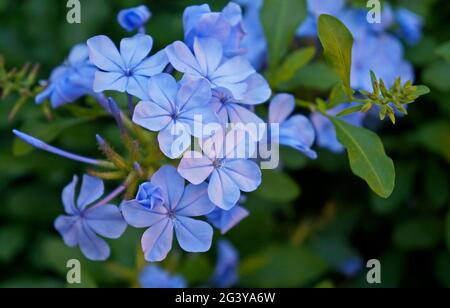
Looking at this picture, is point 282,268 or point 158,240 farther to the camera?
point 282,268

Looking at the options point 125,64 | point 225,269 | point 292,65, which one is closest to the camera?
point 125,64

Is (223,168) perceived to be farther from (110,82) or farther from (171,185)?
(110,82)

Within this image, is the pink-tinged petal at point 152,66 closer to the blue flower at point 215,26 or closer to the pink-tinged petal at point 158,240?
the blue flower at point 215,26

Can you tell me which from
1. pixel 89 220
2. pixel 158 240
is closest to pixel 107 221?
pixel 89 220

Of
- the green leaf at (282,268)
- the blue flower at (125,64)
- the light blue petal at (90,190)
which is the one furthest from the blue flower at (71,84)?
the green leaf at (282,268)

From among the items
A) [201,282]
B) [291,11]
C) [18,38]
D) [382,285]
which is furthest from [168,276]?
[18,38]

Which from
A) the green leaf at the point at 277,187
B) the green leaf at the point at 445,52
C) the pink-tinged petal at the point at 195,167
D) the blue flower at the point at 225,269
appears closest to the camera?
the pink-tinged petal at the point at 195,167

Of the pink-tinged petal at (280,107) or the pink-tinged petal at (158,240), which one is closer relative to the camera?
the pink-tinged petal at (158,240)
